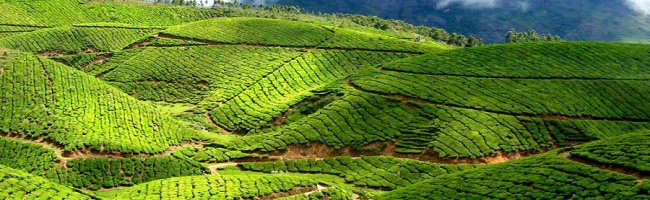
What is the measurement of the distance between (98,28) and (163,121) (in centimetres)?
5176

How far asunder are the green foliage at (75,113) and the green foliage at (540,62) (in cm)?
3309

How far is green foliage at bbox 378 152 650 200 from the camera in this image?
41.8 metres

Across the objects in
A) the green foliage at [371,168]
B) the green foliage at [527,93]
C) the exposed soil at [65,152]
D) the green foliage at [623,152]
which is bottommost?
the exposed soil at [65,152]

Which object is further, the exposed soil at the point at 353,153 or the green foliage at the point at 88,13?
the green foliage at the point at 88,13

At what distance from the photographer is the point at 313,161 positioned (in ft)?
216

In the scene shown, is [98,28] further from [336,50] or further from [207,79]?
[336,50]

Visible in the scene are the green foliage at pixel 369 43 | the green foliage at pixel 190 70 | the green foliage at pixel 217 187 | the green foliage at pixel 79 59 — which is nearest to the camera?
the green foliage at pixel 217 187

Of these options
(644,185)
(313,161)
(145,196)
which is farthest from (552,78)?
(145,196)

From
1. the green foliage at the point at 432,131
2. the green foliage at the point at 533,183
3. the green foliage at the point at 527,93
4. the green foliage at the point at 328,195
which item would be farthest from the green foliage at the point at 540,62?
the green foliage at the point at 328,195

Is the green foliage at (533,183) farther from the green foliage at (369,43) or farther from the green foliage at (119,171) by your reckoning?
the green foliage at (369,43)

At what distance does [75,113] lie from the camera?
69.6 meters

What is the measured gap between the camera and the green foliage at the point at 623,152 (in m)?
44.3

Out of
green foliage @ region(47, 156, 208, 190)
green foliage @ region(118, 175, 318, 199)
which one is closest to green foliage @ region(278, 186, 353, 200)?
green foliage @ region(118, 175, 318, 199)

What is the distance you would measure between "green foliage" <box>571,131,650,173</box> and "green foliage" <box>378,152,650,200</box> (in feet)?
4.47
